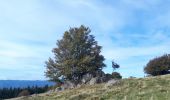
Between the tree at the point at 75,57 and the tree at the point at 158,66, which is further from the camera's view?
the tree at the point at 75,57

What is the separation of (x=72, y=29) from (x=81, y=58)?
17.0 ft

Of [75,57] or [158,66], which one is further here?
[75,57]

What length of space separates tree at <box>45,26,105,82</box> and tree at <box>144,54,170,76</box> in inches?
904

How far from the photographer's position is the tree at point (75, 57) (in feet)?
235

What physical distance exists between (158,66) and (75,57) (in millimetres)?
27347

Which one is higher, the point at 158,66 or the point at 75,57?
the point at 75,57

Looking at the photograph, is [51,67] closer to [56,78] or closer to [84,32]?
[56,78]

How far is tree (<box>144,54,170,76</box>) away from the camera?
156ft

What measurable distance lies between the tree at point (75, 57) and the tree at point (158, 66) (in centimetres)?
2295

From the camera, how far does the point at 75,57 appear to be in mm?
73375

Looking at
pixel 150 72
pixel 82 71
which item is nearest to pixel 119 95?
pixel 150 72

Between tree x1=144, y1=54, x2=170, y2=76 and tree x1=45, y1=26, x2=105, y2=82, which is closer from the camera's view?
tree x1=144, y1=54, x2=170, y2=76

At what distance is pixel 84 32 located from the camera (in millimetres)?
75188

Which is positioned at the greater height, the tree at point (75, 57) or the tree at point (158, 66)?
the tree at point (75, 57)
